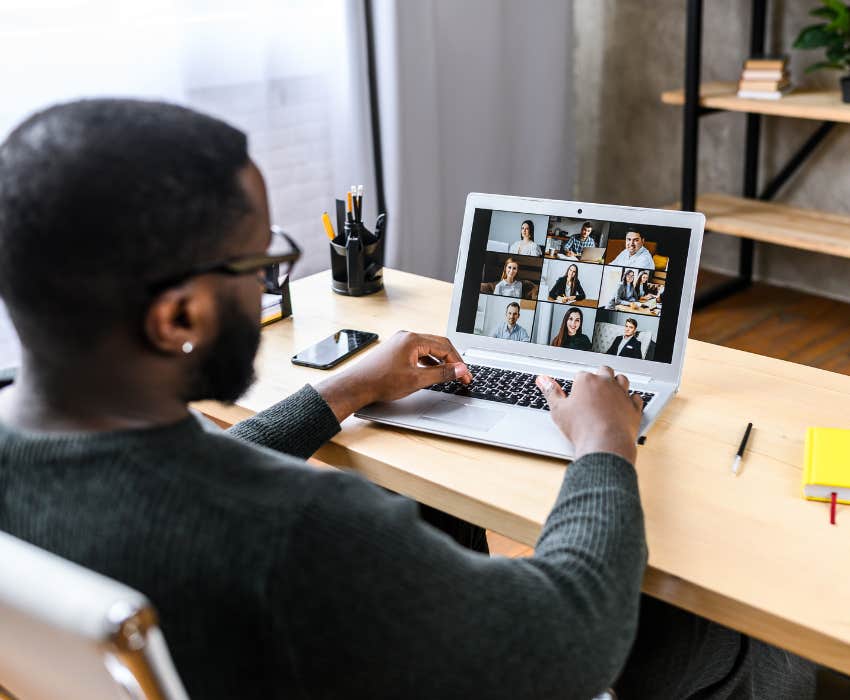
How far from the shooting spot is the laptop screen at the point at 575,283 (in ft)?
4.15

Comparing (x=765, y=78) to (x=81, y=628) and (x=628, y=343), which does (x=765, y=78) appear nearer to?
(x=628, y=343)

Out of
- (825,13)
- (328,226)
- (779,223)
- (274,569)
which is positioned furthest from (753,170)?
(274,569)

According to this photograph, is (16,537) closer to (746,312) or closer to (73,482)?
(73,482)

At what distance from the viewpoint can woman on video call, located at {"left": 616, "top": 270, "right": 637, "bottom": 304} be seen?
1270 mm

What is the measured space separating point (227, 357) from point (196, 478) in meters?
0.11

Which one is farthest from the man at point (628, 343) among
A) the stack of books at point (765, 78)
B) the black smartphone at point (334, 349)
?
the stack of books at point (765, 78)

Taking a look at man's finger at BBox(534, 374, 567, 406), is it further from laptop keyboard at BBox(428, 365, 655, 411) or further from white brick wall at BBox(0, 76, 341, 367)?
white brick wall at BBox(0, 76, 341, 367)

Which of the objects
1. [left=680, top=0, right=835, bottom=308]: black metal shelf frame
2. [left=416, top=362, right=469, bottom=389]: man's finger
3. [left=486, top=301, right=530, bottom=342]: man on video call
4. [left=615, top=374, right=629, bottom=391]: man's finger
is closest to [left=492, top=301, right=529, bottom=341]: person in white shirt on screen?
[left=486, top=301, right=530, bottom=342]: man on video call

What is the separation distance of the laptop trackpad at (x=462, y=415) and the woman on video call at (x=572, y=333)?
179 mm

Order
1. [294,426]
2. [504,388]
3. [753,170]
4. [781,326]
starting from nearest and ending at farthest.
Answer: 1. [294,426]
2. [504,388]
3. [781,326]
4. [753,170]

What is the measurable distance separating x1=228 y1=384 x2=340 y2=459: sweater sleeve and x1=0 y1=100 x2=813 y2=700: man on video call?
371mm

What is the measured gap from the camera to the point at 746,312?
Result: 330cm

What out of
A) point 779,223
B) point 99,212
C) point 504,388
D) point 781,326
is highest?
point 99,212

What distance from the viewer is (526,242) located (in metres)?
1.34
